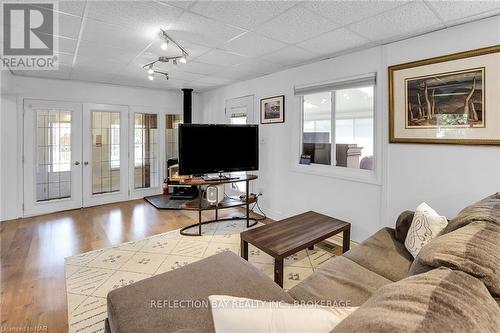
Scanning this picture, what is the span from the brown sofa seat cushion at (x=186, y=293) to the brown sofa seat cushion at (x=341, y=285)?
0.53 feet

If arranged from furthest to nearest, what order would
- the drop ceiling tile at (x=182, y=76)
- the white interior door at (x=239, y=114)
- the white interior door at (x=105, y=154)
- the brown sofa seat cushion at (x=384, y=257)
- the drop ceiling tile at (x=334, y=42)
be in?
1. the white interior door at (x=105, y=154)
2. the white interior door at (x=239, y=114)
3. the drop ceiling tile at (x=182, y=76)
4. the drop ceiling tile at (x=334, y=42)
5. the brown sofa seat cushion at (x=384, y=257)

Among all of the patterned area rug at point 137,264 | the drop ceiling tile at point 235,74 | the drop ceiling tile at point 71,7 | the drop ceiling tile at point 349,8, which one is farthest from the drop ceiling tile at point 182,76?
the drop ceiling tile at point 349,8

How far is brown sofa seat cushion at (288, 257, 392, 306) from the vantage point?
1.46m

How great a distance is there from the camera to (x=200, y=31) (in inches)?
99.7

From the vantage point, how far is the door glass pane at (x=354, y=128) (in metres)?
3.15

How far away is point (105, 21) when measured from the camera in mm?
2307

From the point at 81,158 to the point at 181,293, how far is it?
4.59 metres

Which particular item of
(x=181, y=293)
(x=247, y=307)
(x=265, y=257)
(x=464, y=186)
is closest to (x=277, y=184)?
(x=265, y=257)

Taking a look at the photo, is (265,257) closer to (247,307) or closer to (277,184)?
(277,184)

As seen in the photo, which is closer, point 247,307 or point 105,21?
point 247,307

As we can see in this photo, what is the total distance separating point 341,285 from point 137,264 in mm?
2153

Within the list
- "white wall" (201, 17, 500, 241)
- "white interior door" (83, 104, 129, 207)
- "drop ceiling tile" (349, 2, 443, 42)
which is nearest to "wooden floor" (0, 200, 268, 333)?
"white interior door" (83, 104, 129, 207)

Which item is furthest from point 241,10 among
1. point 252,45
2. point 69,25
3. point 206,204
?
point 206,204

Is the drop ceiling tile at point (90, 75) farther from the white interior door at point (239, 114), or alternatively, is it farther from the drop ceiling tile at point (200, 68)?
the white interior door at point (239, 114)
